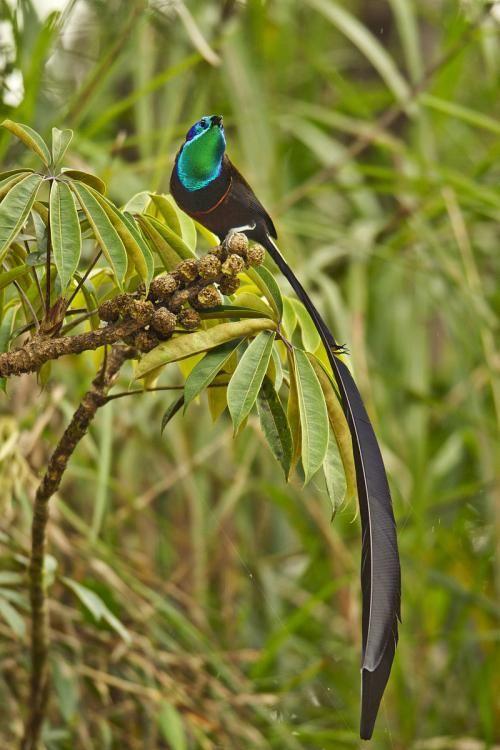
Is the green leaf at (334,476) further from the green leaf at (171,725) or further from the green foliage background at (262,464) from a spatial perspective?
the green leaf at (171,725)

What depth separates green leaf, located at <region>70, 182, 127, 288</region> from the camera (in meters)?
0.44

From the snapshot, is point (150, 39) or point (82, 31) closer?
point (150, 39)

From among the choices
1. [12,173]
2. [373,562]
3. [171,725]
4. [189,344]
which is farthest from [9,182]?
[171,725]

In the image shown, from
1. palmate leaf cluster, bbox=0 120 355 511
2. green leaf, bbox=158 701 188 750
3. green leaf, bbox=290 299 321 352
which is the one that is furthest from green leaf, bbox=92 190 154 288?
green leaf, bbox=158 701 188 750

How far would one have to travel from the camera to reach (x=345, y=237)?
1293 millimetres

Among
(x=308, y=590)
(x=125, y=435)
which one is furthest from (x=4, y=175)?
(x=308, y=590)

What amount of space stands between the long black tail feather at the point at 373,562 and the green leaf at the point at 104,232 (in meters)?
0.11

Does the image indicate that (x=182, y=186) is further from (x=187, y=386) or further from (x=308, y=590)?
(x=308, y=590)

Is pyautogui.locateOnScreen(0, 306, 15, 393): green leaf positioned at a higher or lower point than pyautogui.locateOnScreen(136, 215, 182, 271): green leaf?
lower

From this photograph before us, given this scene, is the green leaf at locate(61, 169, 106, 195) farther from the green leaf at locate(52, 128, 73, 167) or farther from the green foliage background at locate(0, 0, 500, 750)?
the green foliage background at locate(0, 0, 500, 750)

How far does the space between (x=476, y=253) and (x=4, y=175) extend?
140cm

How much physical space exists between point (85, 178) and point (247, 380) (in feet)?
0.44

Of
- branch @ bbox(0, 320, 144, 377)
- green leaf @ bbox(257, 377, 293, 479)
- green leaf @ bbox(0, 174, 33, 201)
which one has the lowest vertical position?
green leaf @ bbox(257, 377, 293, 479)

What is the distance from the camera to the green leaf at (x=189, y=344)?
46 cm
